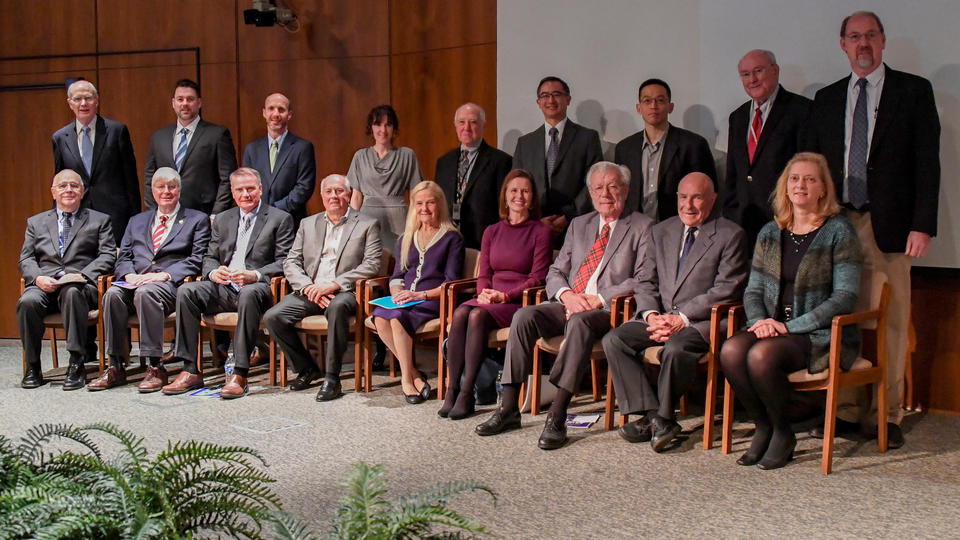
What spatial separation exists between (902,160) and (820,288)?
0.83 meters

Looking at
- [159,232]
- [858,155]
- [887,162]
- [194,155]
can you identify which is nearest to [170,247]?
[159,232]

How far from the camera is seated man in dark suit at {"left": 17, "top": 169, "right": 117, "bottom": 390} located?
5.67 metres

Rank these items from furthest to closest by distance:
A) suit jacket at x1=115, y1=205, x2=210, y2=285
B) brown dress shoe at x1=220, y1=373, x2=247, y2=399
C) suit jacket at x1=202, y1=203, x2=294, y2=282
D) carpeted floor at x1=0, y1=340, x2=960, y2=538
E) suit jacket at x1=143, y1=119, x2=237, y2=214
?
suit jacket at x1=143, y1=119, x2=237, y2=214 → suit jacket at x1=115, y1=205, x2=210, y2=285 → suit jacket at x1=202, y1=203, x2=294, y2=282 → brown dress shoe at x1=220, y1=373, x2=247, y2=399 → carpeted floor at x1=0, y1=340, x2=960, y2=538

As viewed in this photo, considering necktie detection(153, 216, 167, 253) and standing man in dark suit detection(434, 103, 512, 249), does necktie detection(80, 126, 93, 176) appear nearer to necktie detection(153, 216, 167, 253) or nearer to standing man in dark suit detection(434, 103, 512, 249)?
necktie detection(153, 216, 167, 253)

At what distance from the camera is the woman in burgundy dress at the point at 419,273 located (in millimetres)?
5160

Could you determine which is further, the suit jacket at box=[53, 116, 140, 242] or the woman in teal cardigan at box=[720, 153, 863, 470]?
the suit jacket at box=[53, 116, 140, 242]

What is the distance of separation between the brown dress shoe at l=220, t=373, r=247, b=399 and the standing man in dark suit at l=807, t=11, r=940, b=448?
10.3 ft

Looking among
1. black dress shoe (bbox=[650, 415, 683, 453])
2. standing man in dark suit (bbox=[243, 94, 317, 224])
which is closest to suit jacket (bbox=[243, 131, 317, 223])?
standing man in dark suit (bbox=[243, 94, 317, 224])

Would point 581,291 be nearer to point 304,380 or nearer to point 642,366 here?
point 642,366

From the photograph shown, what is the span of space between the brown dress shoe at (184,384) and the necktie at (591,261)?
2.32 metres

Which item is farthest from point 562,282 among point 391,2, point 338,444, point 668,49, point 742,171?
point 391,2

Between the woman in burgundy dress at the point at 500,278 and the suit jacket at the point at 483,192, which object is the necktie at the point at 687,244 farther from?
the suit jacket at the point at 483,192

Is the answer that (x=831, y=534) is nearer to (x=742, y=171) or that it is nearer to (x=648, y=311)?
(x=648, y=311)

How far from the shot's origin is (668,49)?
568 centimetres
